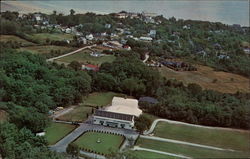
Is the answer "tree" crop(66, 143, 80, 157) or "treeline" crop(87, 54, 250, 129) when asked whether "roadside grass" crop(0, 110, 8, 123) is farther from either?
"treeline" crop(87, 54, 250, 129)

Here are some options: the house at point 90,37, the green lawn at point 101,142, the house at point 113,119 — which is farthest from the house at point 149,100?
the house at point 90,37

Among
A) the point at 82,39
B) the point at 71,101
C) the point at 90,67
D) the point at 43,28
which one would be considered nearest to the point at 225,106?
the point at 71,101

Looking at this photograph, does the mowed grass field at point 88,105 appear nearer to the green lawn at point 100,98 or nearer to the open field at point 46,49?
the green lawn at point 100,98

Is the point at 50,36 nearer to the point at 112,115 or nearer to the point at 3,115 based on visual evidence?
the point at 3,115

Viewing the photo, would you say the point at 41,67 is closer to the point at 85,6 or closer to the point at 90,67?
the point at 90,67

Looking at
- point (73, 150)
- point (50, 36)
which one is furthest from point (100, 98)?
point (50, 36)

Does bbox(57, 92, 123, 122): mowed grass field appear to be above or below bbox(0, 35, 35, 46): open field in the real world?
below

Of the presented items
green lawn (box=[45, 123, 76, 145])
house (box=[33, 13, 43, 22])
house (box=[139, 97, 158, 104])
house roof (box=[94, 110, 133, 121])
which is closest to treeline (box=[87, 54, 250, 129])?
house (box=[139, 97, 158, 104])
